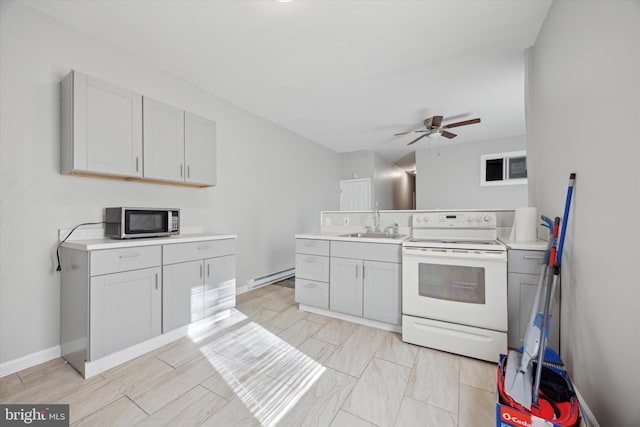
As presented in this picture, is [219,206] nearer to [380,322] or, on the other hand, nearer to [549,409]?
[380,322]

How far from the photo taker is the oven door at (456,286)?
1.90 meters

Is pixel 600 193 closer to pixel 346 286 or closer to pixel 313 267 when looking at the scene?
pixel 346 286

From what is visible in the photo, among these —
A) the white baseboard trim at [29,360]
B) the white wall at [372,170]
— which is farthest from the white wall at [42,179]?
the white wall at [372,170]

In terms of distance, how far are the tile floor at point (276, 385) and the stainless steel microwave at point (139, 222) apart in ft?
3.21

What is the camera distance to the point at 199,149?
2781 millimetres

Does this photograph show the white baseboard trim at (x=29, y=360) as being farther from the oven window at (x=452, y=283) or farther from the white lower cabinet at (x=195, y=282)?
the oven window at (x=452, y=283)

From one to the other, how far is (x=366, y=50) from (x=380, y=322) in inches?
104

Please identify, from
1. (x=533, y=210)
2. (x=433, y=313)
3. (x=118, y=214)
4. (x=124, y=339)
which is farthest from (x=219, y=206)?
(x=533, y=210)

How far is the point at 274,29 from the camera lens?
219 cm

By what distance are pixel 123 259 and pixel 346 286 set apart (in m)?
1.90

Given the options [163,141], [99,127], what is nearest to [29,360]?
[99,127]

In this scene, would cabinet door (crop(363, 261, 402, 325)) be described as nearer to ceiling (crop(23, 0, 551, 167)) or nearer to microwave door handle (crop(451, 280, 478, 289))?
microwave door handle (crop(451, 280, 478, 289))

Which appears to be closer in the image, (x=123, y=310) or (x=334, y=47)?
(x=123, y=310)

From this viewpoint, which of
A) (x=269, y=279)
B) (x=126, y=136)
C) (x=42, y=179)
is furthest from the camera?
(x=269, y=279)
